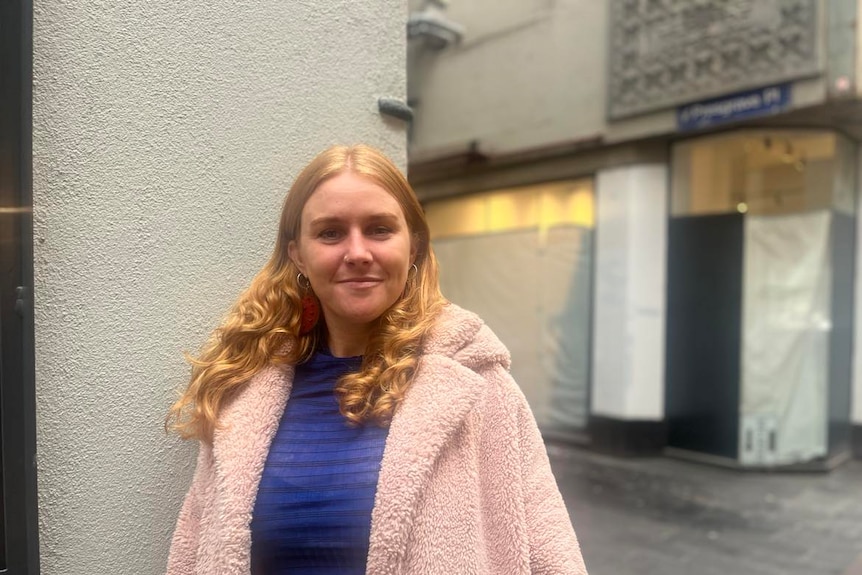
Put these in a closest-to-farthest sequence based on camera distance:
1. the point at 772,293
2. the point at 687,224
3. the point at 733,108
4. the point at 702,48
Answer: the point at 733,108, the point at 702,48, the point at 772,293, the point at 687,224

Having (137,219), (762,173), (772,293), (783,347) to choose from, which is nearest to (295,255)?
(137,219)

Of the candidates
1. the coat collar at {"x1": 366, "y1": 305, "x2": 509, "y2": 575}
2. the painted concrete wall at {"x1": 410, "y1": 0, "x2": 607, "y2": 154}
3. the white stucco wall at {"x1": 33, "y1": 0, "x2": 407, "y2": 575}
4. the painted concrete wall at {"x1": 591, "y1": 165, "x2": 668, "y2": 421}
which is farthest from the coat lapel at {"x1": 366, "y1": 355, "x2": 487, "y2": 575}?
the painted concrete wall at {"x1": 410, "y1": 0, "x2": 607, "y2": 154}

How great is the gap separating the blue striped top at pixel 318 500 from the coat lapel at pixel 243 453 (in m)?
0.03

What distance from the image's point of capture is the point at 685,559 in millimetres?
4762

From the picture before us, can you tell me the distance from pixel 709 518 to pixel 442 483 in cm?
504

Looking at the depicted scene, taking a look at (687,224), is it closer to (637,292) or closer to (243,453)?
(637,292)

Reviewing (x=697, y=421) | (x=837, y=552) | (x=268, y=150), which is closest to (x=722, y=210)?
(x=697, y=421)

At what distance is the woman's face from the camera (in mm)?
1578

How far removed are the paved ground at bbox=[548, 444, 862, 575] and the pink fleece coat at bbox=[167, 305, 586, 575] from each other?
3455 millimetres

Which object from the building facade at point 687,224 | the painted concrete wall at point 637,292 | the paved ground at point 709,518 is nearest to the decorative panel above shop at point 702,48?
the building facade at point 687,224

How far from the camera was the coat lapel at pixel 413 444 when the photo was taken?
140 cm

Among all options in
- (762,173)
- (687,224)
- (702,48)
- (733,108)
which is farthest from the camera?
(687,224)

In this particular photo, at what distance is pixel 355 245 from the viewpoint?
61.5 inches

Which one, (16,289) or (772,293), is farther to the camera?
(772,293)
